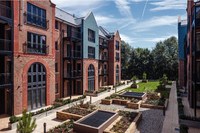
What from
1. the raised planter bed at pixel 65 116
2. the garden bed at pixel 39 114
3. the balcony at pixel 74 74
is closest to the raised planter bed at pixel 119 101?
the garden bed at pixel 39 114

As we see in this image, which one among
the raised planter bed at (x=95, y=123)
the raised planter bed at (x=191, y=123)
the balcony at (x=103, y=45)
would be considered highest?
the balcony at (x=103, y=45)

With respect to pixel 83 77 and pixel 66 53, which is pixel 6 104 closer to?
pixel 66 53

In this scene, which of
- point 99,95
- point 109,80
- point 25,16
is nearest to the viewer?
point 25,16

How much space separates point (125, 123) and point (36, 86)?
11.4m

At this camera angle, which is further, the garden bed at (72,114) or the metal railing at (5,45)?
the metal railing at (5,45)

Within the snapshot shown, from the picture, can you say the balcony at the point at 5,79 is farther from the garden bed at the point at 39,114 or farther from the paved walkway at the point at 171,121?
the paved walkway at the point at 171,121

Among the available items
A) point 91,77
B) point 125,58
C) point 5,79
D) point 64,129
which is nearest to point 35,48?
point 5,79

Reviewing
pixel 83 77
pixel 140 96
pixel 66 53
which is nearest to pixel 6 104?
pixel 66 53

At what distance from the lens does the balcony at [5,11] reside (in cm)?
1568

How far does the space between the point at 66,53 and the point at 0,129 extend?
593 inches

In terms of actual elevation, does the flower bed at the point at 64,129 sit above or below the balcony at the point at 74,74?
below

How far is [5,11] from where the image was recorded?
16141 mm

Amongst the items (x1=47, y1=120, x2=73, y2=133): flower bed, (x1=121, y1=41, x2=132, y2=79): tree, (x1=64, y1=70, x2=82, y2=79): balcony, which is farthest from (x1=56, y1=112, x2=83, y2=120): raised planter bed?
(x1=121, y1=41, x2=132, y2=79): tree

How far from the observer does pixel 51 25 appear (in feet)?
71.0
